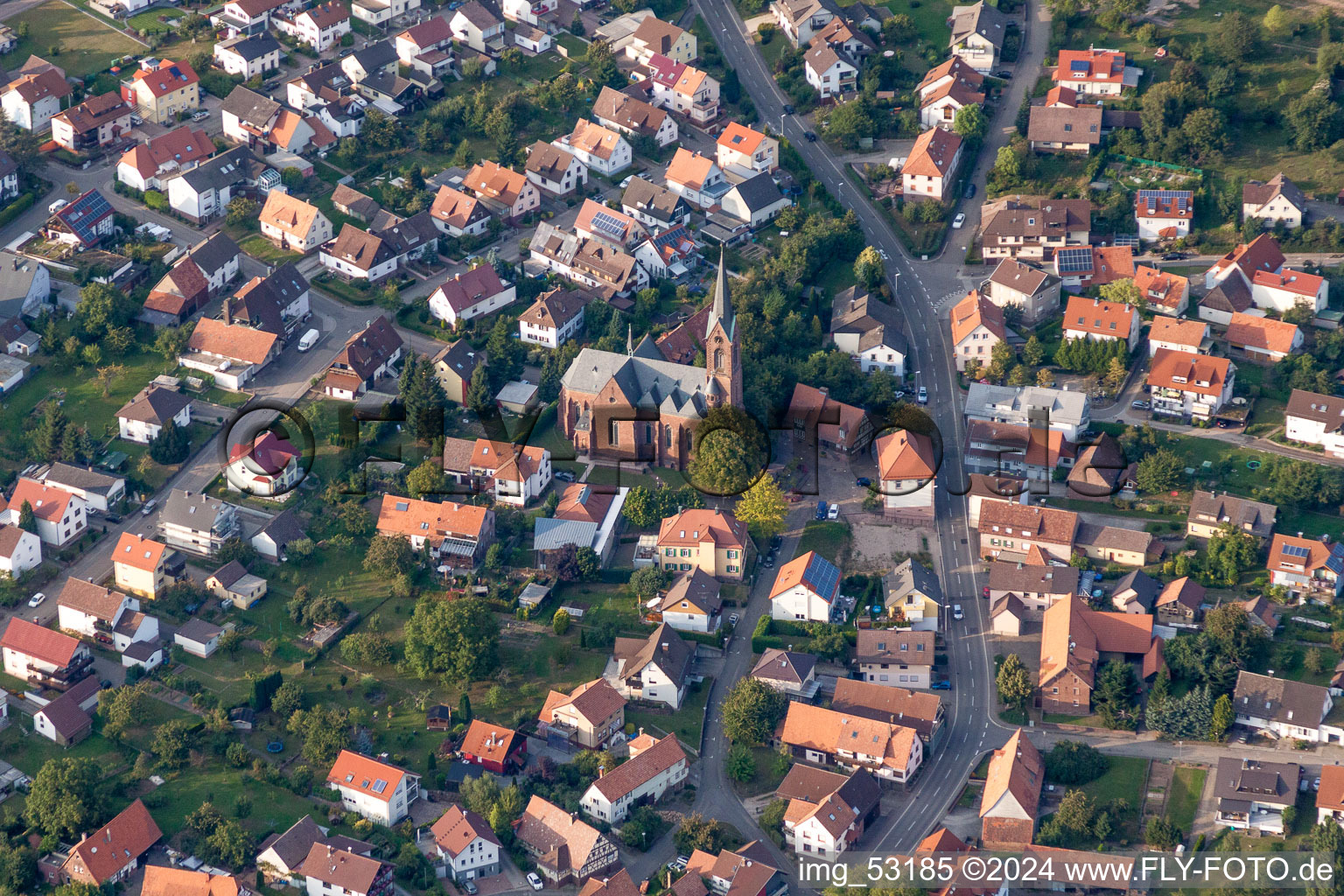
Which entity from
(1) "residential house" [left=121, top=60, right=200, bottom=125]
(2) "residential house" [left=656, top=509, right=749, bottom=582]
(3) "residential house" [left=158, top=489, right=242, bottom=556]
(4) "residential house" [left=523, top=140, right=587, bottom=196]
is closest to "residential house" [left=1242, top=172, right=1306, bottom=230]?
(4) "residential house" [left=523, top=140, right=587, bottom=196]

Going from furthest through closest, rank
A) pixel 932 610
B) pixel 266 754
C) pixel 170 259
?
pixel 170 259 → pixel 932 610 → pixel 266 754

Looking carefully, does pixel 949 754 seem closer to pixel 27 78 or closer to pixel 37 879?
pixel 37 879

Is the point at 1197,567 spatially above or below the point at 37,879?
above

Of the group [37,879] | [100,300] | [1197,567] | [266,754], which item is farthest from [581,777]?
[100,300]

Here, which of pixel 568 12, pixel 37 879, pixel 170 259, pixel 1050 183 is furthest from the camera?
pixel 568 12

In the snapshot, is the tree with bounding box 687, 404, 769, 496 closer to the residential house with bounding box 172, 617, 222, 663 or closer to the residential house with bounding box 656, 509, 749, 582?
the residential house with bounding box 656, 509, 749, 582

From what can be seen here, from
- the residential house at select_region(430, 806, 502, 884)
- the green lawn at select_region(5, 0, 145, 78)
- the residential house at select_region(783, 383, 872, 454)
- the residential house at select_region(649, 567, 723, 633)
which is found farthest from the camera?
the green lawn at select_region(5, 0, 145, 78)

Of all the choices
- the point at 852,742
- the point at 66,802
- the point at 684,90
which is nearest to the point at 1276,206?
the point at 684,90
